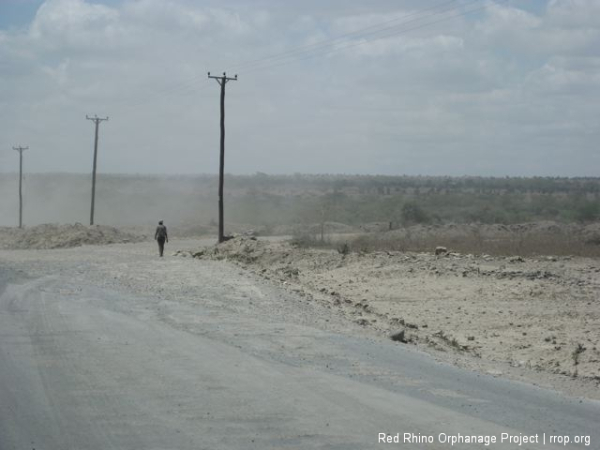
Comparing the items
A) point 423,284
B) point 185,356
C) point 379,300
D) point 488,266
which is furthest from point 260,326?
point 488,266

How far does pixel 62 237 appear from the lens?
52125mm

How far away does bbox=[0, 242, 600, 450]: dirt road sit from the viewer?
807 centimetres

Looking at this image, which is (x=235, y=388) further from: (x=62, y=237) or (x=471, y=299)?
(x=62, y=237)

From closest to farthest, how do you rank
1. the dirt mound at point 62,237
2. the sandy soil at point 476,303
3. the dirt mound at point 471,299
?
1. the sandy soil at point 476,303
2. the dirt mound at point 471,299
3. the dirt mound at point 62,237

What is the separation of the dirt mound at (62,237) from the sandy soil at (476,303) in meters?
24.1

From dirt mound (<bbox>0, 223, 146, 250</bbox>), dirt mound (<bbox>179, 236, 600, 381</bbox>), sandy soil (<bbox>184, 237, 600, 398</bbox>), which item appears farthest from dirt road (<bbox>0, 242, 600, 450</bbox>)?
dirt mound (<bbox>0, 223, 146, 250</bbox>)

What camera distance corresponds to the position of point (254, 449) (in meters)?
7.54

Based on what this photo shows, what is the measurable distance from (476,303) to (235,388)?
33.1ft

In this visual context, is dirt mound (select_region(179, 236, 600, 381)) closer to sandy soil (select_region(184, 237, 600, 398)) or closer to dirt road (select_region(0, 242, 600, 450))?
sandy soil (select_region(184, 237, 600, 398))

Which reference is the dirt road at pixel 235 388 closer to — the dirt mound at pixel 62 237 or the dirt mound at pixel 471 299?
the dirt mound at pixel 471 299

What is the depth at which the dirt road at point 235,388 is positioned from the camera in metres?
8.07

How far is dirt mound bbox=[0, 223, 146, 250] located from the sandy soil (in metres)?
24.1

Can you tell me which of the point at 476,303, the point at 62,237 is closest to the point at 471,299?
the point at 476,303

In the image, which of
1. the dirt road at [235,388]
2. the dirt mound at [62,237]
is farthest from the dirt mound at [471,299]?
the dirt mound at [62,237]
